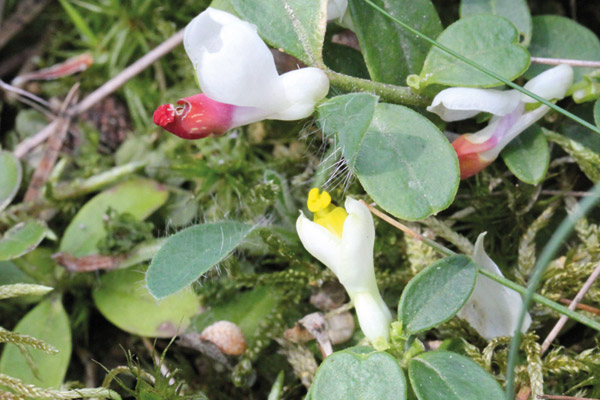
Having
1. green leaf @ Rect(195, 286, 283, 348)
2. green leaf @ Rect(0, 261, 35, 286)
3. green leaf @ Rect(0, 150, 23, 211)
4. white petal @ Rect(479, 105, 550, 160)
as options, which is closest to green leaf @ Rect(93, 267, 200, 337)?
green leaf @ Rect(195, 286, 283, 348)

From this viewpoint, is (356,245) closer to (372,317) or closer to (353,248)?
(353,248)

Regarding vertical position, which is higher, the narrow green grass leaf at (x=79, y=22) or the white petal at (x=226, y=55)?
the white petal at (x=226, y=55)

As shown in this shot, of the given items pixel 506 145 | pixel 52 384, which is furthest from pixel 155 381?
pixel 506 145

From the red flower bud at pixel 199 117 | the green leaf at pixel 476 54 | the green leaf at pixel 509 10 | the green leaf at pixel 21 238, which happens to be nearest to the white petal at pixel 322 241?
the red flower bud at pixel 199 117

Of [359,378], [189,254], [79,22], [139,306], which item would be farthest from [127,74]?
[359,378]

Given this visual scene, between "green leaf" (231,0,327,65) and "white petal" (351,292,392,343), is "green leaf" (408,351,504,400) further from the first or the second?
"green leaf" (231,0,327,65)

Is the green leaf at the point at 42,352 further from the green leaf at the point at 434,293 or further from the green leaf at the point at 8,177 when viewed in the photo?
the green leaf at the point at 434,293

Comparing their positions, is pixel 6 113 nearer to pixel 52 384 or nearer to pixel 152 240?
pixel 152 240
